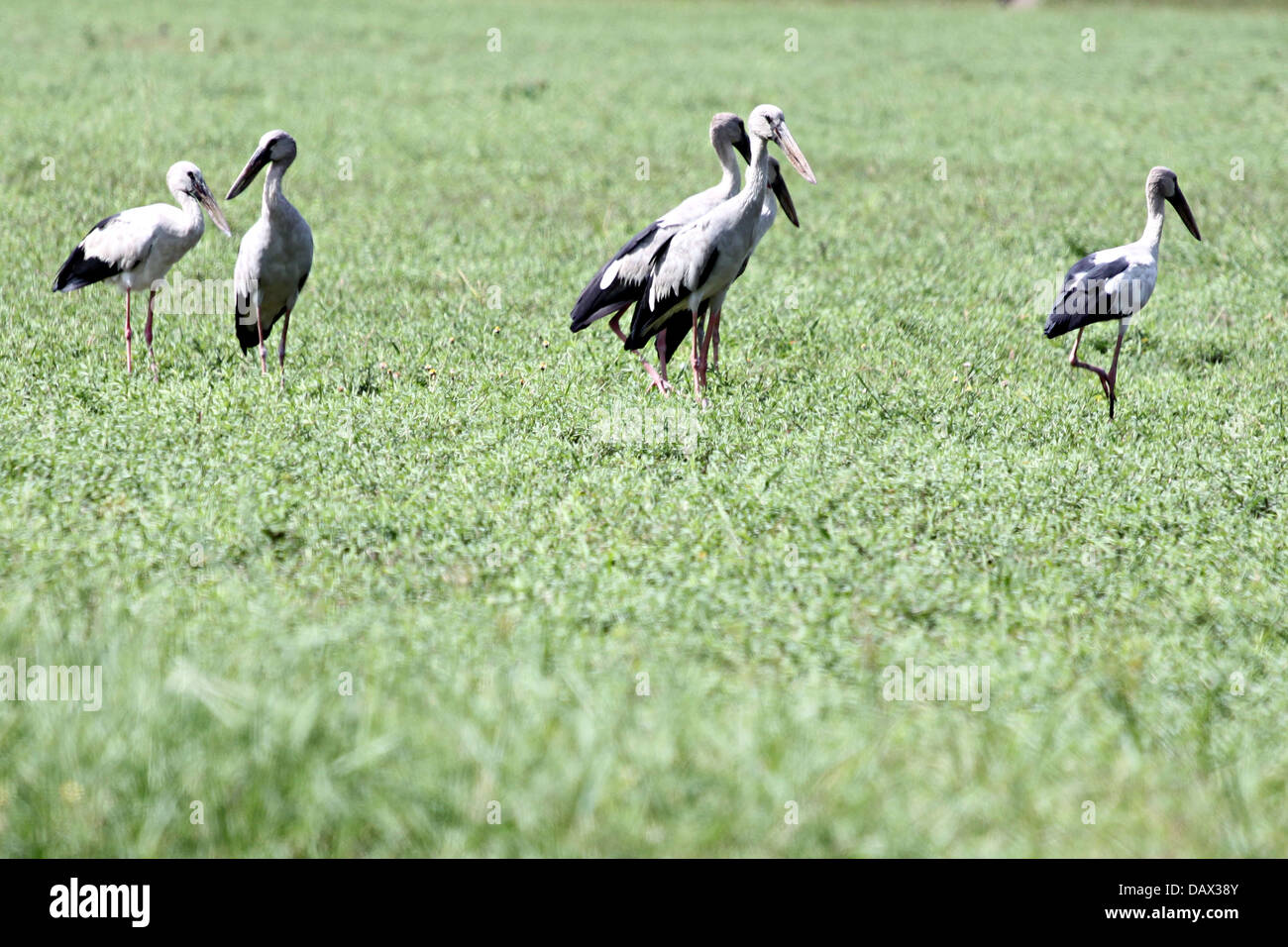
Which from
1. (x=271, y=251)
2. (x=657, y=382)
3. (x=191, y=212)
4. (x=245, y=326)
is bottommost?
(x=657, y=382)

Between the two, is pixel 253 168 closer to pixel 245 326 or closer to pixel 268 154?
pixel 268 154

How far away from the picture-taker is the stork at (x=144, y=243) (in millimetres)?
8906

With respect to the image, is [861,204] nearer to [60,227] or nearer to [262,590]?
[60,227]

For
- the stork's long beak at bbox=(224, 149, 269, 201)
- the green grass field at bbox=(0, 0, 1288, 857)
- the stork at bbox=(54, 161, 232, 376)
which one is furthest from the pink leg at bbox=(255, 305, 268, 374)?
the stork's long beak at bbox=(224, 149, 269, 201)

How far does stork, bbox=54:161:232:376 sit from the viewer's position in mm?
8906

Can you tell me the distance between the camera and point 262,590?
5414mm

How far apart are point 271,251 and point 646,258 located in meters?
2.48

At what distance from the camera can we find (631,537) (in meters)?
6.28

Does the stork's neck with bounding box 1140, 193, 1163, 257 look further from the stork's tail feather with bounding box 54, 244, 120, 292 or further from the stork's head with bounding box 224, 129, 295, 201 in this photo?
the stork's tail feather with bounding box 54, 244, 120, 292

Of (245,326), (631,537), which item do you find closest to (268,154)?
(245,326)

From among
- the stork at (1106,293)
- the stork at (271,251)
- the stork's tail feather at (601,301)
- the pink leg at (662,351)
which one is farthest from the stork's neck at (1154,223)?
the stork at (271,251)

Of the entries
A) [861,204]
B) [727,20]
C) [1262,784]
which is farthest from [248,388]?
[727,20]

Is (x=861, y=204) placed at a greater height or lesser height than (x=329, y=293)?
greater

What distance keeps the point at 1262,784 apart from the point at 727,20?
29.5 meters
